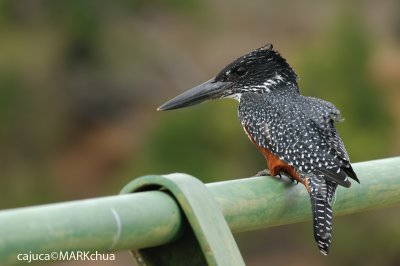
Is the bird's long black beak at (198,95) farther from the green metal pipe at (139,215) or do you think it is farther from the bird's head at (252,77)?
the green metal pipe at (139,215)

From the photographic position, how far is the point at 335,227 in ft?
18.9

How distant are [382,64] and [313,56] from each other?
19.7 feet

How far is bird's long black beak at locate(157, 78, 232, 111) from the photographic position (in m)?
3.10

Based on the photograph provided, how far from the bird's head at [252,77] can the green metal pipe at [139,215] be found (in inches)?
52.4

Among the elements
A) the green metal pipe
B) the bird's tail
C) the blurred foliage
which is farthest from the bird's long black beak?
the blurred foliage

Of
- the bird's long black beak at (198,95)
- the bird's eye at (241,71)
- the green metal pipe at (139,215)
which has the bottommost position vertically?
the bird's long black beak at (198,95)

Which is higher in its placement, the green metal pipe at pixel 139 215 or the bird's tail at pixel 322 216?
the green metal pipe at pixel 139 215

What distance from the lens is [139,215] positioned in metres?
1.38

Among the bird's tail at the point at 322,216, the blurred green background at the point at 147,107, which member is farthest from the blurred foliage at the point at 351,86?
the bird's tail at the point at 322,216

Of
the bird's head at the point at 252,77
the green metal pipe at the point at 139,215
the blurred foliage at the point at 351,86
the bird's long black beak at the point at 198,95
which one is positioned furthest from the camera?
the blurred foliage at the point at 351,86

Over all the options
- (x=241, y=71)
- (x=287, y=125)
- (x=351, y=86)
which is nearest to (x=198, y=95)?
(x=241, y=71)

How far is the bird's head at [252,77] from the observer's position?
3225 millimetres

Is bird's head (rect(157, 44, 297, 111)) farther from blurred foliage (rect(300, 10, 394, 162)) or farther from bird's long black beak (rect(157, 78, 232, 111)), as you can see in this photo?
blurred foliage (rect(300, 10, 394, 162))

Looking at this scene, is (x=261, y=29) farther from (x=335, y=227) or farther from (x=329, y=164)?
(x=329, y=164)
